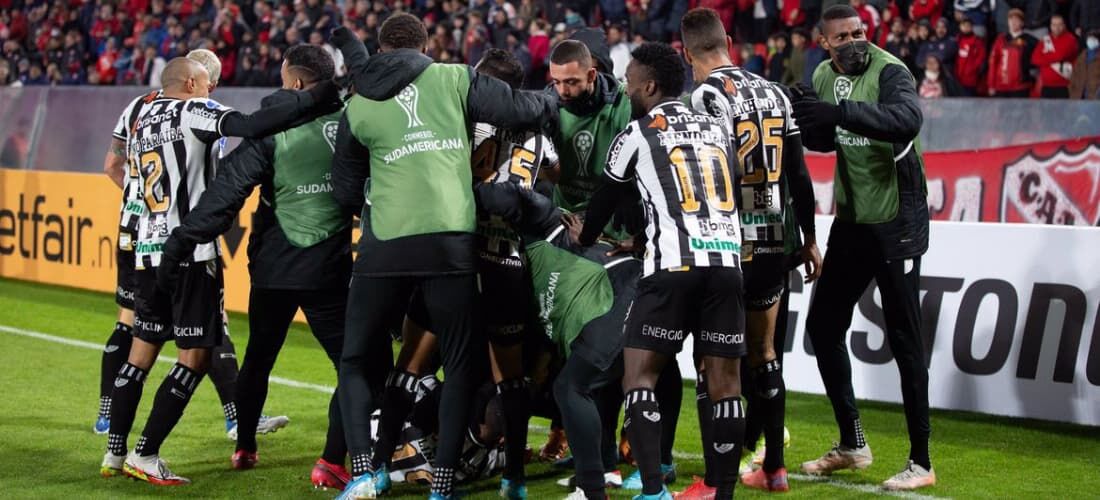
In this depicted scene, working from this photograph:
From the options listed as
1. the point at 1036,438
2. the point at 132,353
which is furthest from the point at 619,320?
the point at 1036,438

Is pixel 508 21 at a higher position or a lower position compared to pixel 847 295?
higher

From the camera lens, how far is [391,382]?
6574 millimetres

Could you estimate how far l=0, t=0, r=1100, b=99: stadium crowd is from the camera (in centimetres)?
1476

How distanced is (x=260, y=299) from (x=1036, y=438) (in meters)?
4.61

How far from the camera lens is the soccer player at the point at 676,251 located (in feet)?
18.3

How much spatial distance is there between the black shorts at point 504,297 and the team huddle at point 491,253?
10 mm

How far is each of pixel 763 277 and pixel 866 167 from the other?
94 cm

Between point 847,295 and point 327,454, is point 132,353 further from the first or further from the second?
point 847,295

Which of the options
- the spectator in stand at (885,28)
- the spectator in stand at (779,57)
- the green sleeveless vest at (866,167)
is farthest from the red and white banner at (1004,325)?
the spectator in stand at (779,57)

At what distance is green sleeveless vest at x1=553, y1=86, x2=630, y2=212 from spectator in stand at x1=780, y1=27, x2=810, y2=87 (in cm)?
971

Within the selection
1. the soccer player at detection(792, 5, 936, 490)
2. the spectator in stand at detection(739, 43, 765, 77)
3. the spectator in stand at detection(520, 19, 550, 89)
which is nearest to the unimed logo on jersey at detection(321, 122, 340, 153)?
the soccer player at detection(792, 5, 936, 490)

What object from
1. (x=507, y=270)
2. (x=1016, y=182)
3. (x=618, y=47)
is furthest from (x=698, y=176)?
(x=618, y=47)

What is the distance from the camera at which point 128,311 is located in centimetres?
820

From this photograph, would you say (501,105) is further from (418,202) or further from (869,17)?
(869,17)
